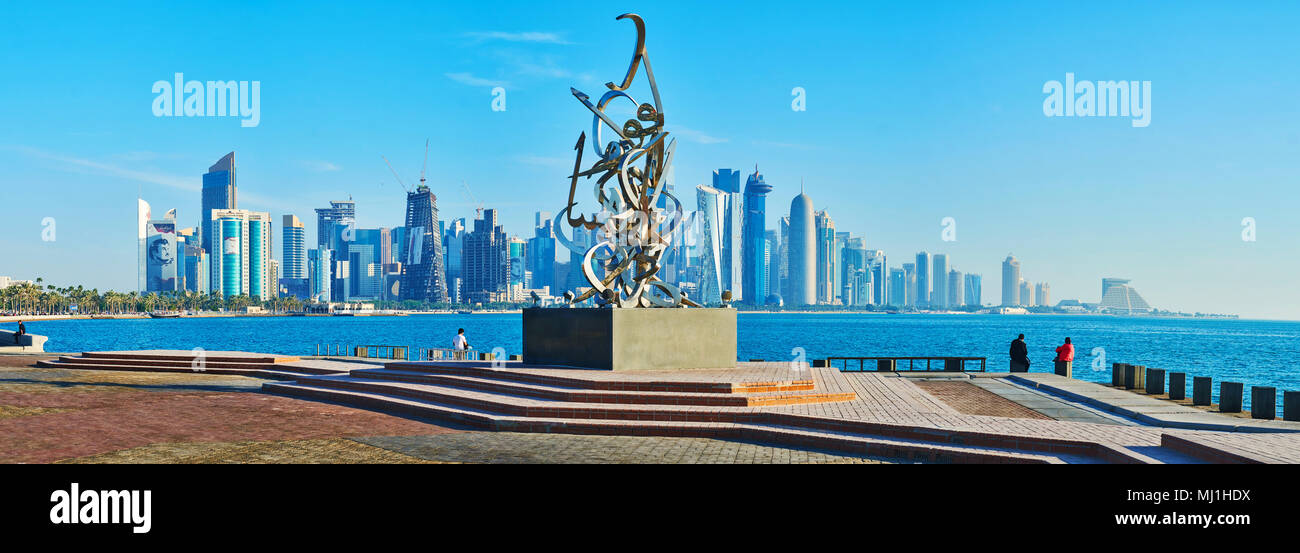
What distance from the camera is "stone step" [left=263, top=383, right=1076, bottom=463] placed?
1094 centimetres

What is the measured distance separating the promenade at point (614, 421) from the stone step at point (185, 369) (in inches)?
109

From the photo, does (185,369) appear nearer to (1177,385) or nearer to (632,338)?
(632,338)

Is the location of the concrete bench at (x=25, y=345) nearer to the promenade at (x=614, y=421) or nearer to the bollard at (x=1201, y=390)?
the promenade at (x=614, y=421)

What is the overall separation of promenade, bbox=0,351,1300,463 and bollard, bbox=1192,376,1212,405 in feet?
2.88

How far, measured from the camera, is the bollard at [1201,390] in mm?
17172

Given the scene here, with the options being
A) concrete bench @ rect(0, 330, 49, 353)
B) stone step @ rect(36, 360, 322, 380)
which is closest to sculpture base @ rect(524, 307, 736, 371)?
stone step @ rect(36, 360, 322, 380)

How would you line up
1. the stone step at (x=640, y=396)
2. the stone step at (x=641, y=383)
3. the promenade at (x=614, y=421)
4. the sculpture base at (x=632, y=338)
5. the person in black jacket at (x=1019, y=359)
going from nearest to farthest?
1. the promenade at (x=614, y=421)
2. the stone step at (x=640, y=396)
3. the stone step at (x=641, y=383)
4. the sculpture base at (x=632, y=338)
5. the person in black jacket at (x=1019, y=359)

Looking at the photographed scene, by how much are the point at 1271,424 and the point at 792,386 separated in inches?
295

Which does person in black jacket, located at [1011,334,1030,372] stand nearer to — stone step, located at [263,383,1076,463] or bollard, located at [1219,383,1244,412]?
bollard, located at [1219,383,1244,412]

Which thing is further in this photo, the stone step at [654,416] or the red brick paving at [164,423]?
the red brick paving at [164,423]

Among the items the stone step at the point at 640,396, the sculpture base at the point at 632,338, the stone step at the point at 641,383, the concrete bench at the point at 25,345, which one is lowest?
the concrete bench at the point at 25,345

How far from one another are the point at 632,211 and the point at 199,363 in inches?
592

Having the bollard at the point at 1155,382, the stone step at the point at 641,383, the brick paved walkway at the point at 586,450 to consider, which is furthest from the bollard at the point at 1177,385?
the brick paved walkway at the point at 586,450
